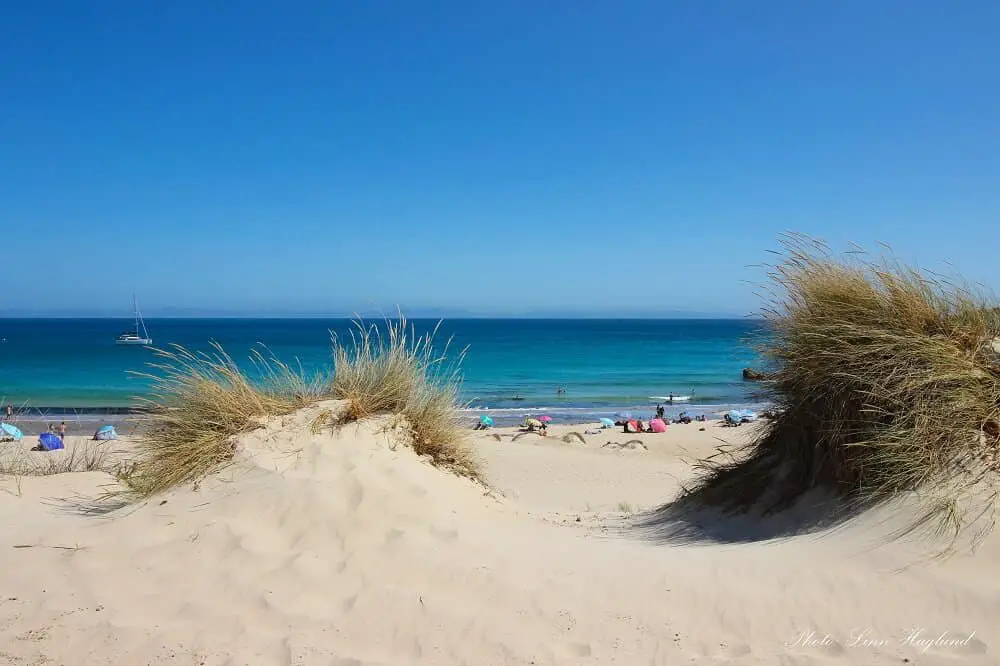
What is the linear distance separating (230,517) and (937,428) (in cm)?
491

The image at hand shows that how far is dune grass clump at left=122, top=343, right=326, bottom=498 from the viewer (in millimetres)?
5246

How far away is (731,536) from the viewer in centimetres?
512

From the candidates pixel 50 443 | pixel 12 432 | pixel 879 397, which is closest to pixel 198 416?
pixel 879 397

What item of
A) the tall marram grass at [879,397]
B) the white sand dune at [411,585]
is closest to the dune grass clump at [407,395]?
the white sand dune at [411,585]

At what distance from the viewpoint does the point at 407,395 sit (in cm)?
614

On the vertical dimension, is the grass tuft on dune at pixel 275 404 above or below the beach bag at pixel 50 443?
above

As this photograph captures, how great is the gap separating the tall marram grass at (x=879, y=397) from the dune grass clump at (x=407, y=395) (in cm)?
266

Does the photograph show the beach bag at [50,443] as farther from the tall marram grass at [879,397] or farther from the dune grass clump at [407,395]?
the tall marram grass at [879,397]

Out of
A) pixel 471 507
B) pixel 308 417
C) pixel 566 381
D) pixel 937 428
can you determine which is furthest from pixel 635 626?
pixel 566 381

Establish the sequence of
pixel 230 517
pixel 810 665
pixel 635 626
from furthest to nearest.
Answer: pixel 230 517
pixel 635 626
pixel 810 665

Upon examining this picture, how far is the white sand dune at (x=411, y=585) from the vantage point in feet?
10.5

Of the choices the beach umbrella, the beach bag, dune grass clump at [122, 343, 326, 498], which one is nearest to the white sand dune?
dune grass clump at [122, 343, 326, 498]

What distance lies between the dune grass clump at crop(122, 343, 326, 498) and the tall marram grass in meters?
4.43

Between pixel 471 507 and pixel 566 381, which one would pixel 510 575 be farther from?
pixel 566 381
